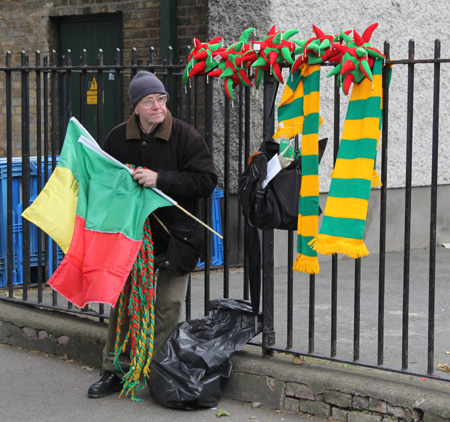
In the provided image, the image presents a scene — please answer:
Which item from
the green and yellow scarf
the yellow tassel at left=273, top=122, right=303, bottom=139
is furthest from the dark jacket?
the green and yellow scarf

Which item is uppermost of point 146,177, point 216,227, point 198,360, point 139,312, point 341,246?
point 146,177

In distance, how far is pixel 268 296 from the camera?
497cm

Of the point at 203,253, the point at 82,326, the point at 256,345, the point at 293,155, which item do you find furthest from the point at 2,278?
the point at 293,155

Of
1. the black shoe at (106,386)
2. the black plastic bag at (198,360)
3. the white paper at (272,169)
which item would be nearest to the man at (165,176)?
the black shoe at (106,386)

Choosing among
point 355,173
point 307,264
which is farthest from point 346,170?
point 307,264

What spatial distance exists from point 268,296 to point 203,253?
642 millimetres

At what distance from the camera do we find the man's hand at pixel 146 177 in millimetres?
4793

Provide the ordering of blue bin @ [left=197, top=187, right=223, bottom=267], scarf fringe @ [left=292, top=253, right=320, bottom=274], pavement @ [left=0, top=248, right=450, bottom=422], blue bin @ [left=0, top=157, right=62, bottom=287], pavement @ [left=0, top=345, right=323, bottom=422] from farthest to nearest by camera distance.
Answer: blue bin @ [left=197, top=187, right=223, bottom=267], blue bin @ [left=0, top=157, right=62, bottom=287], pavement @ [left=0, top=345, right=323, bottom=422], scarf fringe @ [left=292, top=253, right=320, bottom=274], pavement @ [left=0, top=248, right=450, bottom=422]

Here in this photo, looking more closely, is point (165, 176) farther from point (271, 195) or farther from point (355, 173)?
point (355, 173)

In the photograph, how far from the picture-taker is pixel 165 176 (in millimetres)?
4797

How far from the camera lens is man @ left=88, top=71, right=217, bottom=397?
4.81 metres

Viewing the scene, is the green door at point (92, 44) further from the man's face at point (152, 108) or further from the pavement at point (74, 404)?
the man's face at point (152, 108)

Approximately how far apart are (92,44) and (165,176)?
5.31m

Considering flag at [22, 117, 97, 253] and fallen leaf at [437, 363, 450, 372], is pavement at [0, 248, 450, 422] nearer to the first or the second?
fallen leaf at [437, 363, 450, 372]
